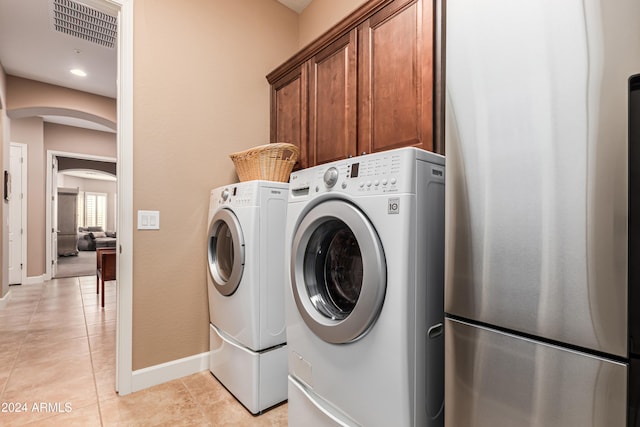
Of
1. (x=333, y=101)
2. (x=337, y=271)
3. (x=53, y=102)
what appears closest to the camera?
(x=337, y=271)

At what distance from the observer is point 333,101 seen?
1.94 m

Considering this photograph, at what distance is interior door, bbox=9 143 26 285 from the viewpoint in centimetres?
459

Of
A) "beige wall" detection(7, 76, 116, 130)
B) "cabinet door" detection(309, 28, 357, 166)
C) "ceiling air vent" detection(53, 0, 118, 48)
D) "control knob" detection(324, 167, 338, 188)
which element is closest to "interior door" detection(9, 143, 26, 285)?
"beige wall" detection(7, 76, 116, 130)

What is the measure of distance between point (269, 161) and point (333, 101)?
0.54 meters

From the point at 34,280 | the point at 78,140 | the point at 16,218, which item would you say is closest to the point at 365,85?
the point at 16,218

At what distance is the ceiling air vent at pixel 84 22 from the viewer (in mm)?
2578

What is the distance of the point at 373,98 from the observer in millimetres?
1691

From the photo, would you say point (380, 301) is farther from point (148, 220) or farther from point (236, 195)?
point (148, 220)

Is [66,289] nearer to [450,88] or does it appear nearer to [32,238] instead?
[32,238]

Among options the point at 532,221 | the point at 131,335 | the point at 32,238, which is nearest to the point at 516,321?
the point at 532,221

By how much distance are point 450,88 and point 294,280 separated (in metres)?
0.94

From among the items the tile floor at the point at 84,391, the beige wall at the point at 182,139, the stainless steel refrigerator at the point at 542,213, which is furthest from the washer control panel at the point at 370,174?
the tile floor at the point at 84,391

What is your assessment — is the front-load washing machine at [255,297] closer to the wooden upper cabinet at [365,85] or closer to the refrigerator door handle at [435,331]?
the wooden upper cabinet at [365,85]

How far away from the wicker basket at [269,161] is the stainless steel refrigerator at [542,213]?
118 cm
